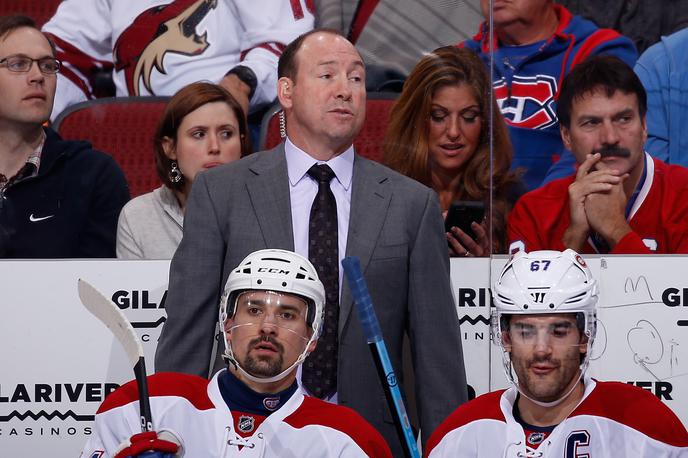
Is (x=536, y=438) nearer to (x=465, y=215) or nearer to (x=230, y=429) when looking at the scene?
(x=230, y=429)

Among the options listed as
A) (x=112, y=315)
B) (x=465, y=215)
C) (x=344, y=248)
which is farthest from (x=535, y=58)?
(x=112, y=315)

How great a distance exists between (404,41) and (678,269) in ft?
2.98

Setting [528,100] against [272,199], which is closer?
[272,199]

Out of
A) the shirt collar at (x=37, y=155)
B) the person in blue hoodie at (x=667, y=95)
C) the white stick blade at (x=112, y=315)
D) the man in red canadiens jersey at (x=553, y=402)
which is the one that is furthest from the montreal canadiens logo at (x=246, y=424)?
the person in blue hoodie at (x=667, y=95)

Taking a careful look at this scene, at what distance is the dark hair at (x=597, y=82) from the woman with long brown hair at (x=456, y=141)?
175mm

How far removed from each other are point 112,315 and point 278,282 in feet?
1.10

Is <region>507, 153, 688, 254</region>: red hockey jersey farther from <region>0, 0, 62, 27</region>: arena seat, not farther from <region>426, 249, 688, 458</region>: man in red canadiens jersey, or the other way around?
<region>0, 0, 62, 27</region>: arena seat

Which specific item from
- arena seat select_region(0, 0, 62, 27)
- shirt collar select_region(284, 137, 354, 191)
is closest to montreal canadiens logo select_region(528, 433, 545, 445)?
shirt collar select_region(284, 137, 354, 191)

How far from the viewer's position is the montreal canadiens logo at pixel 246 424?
247 cm

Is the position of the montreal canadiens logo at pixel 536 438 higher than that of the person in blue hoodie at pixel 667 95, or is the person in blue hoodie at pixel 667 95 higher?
the person in blue hoodie at pixel 667 95

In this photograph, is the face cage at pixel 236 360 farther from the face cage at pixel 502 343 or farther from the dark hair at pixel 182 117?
the dark hair at pixel 182 117

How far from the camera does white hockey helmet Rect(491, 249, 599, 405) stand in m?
2.52

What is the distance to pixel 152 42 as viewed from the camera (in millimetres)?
3523

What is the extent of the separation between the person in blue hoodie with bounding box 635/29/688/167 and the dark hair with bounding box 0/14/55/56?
1552 mm
